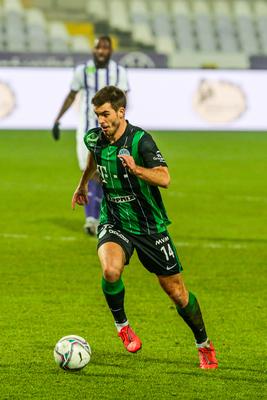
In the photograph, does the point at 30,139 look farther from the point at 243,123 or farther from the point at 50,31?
the point at 50,31

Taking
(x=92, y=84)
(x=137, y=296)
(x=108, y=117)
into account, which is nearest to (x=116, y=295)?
(x=108, y=117)

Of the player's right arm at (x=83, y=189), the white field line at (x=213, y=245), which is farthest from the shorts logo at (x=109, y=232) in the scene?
the white field line at (x=213, y=245)

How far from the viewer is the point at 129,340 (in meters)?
6.98

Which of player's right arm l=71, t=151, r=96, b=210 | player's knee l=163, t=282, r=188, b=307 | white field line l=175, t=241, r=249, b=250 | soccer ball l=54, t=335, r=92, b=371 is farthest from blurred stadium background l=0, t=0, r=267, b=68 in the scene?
soccer ball l=54, t=335, r=92, b=371

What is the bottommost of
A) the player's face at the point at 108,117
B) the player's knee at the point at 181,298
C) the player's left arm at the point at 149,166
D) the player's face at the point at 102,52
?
the player's face at the point at 102,52

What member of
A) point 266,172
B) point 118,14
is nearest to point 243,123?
point 266,172

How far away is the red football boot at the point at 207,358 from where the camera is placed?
6910 millimetres

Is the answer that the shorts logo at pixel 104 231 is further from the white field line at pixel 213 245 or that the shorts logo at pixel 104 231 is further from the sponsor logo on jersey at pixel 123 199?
the white field line at pixel 213 245

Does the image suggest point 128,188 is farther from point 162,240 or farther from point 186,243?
point 186,243

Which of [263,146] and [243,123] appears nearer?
[263,146]

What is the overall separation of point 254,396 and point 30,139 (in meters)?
20.1

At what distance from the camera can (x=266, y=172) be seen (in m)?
20.0

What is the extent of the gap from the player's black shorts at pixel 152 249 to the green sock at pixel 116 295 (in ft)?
0.56

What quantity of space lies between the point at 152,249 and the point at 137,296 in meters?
2.59
